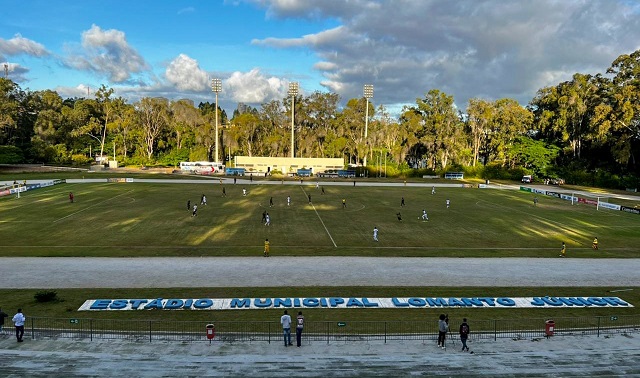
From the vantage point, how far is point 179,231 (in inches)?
1679

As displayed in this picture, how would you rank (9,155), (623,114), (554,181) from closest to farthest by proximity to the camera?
(623,114) < (9,155) < (554,181)

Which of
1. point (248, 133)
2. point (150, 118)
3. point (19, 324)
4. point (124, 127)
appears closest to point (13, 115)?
point (124, 127)

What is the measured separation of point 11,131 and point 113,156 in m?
27.7

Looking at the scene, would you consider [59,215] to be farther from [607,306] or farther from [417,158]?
[417,158]

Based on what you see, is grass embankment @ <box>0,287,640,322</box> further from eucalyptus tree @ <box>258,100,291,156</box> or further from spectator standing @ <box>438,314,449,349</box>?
eucalyptus tree @ <box>258,100,291,156</box>

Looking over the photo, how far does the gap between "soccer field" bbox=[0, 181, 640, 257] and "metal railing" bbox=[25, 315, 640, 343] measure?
46.8 ft

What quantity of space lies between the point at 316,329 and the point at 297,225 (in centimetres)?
2652

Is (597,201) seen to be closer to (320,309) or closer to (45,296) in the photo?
(320,309)

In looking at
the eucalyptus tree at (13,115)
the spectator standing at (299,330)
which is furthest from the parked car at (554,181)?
the eucalyptus tree at (13,115)

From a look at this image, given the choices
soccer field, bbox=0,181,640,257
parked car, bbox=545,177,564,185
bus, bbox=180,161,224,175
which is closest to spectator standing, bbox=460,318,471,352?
soccer field, bbox=0,181,640,257

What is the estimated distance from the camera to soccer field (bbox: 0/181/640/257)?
37.1 m

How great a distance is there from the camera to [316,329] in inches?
802

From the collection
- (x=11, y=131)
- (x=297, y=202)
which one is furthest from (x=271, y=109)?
(x=297, y=202)

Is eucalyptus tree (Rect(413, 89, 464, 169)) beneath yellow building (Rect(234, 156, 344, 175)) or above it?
above
